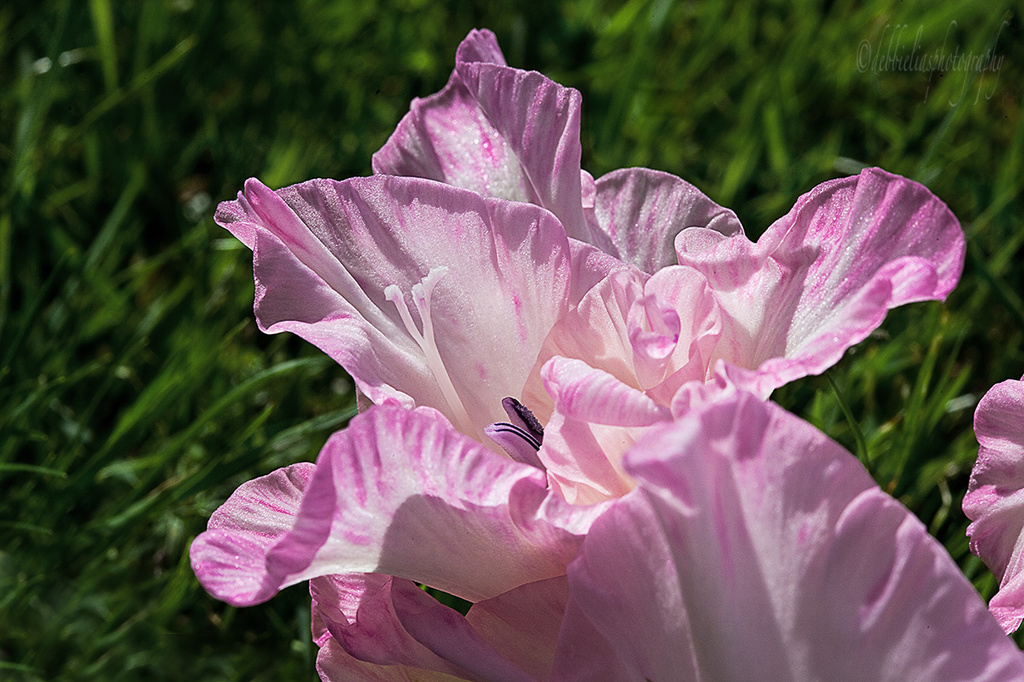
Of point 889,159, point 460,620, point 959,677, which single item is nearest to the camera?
point 959,677

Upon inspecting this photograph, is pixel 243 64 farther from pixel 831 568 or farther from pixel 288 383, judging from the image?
pixel 831 568

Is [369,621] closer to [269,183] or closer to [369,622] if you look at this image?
[369,622]

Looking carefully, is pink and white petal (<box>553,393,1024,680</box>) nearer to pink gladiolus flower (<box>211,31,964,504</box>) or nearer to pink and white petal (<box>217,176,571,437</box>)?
pink gladiolus flower (<box>211,31,964,504</box>)

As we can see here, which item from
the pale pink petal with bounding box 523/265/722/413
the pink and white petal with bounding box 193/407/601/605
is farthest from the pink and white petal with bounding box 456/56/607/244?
the pink and white petal with bounding box 193/407/601/605

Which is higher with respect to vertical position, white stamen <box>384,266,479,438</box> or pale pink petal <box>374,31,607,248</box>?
pale pink petal <box>374,31,607,248</box>

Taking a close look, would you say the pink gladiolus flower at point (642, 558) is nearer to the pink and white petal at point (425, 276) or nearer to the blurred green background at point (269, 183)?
the pink and white petal at point (425, 276)

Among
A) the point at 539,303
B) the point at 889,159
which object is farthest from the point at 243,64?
the point at 539,303
